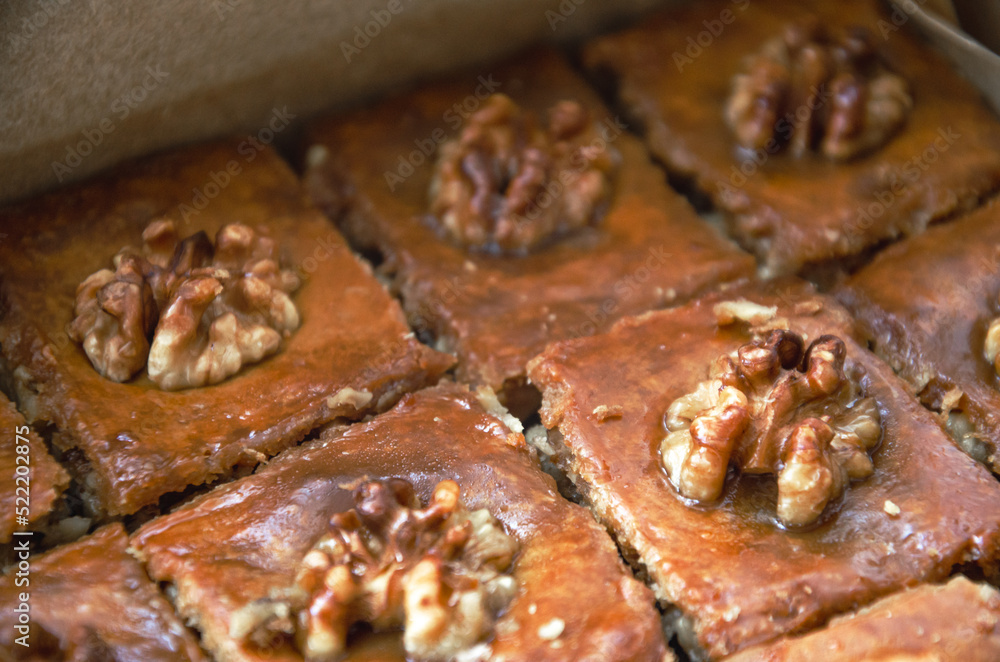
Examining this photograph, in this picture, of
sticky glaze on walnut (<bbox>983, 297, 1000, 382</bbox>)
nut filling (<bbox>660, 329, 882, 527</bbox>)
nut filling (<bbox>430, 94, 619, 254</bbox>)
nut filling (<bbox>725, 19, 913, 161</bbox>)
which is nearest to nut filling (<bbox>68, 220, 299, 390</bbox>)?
nut filling (<bbox>430, 94, 619, 254</bbox>)

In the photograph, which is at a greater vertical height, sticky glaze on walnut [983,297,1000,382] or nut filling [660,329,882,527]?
nut filling [660,329,882,527]

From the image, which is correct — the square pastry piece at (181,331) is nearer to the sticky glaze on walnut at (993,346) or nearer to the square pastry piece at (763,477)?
the square pastry piece at (763,477)

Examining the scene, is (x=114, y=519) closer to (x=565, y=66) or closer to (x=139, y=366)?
(x=139, y=366)

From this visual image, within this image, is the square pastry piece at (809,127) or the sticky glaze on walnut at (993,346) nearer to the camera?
the sticky glaze on walnut at (993,346)

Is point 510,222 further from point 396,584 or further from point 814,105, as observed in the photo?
point 396,584

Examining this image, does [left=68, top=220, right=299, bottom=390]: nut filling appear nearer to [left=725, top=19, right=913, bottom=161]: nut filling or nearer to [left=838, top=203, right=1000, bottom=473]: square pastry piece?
[left=725, top=19, right=913, bottom=161]: nut filling

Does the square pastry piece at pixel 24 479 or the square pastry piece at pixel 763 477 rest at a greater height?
the square pastry piece at pixel 24 479

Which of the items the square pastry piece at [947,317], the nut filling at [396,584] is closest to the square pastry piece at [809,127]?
the square pastry piece at [947,317]
